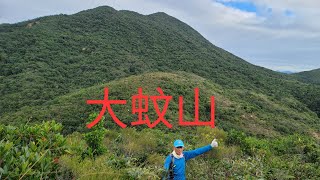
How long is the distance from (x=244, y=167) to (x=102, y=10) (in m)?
82.9

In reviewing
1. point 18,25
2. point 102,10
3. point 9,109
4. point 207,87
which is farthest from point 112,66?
point 102,10

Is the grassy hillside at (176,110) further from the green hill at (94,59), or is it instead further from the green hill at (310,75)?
the green hill at (310,75)

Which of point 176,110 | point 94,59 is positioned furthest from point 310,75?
point 176,110

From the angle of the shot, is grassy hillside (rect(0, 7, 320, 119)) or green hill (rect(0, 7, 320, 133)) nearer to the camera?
green hill (rect(0, 7, 320, 133))

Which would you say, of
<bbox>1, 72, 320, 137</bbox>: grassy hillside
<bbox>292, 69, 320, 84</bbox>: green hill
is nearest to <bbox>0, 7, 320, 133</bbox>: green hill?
<bbox>1, 72, 320, 137</bbox>: grassy hillside

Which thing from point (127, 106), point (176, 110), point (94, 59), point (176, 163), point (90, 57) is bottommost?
point (176, 110)

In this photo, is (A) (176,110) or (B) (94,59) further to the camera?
(B) (94,59)

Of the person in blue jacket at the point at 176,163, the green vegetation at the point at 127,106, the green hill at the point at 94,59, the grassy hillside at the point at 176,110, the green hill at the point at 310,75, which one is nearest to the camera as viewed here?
the green vegetation at the point at 127,106

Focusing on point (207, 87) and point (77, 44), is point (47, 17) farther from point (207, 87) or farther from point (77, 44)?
point (207, 87)

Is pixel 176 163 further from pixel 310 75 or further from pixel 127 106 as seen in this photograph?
pixel 310 75

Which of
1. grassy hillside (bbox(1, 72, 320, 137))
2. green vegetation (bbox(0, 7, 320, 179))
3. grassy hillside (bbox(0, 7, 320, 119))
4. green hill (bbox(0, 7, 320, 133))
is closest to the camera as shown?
green vegetation (bbox(0, 7, 320, 179))

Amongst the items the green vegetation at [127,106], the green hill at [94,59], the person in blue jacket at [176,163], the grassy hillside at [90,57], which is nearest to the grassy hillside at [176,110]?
the green vegetation at [127,106]

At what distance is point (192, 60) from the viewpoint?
207 feet

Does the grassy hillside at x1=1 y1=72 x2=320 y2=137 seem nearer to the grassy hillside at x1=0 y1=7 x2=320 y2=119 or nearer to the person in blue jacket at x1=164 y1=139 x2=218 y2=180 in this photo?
the grassy hillside at x1=0 y1=7 x2=320 y2=119
